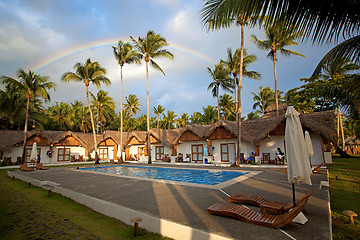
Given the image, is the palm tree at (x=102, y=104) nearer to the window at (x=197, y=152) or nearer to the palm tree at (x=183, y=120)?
the palm tree at (x=183, y=120)

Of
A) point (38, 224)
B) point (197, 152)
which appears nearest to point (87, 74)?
point (197, 152)

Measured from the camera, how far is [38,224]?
179 inches

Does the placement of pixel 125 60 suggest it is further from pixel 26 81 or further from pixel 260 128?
pixel 260 128

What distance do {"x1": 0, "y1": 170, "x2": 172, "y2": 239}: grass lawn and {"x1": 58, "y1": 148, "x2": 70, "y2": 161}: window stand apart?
67.9ft

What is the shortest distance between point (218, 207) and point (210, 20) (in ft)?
11.9

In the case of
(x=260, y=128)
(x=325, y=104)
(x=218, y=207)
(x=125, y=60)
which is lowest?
(x=218, y=207)

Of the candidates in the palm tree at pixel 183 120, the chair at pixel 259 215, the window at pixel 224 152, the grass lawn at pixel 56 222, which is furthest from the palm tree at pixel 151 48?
the palm tree at pixel 183 120

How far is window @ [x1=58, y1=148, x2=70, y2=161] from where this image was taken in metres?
25.0

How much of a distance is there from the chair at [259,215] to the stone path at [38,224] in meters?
2.58

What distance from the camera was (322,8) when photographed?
238 centimetres

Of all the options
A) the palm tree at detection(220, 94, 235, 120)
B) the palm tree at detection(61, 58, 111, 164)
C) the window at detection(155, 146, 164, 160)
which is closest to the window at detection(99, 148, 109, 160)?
the palm tree at detection(61, 58, 111, 164)

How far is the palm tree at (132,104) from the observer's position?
42594 mm

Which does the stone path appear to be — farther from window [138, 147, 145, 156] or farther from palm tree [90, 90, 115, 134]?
palm tree [90, 90, 115, 134]

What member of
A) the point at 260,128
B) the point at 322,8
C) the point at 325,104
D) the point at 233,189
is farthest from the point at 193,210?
the point at 325,104
